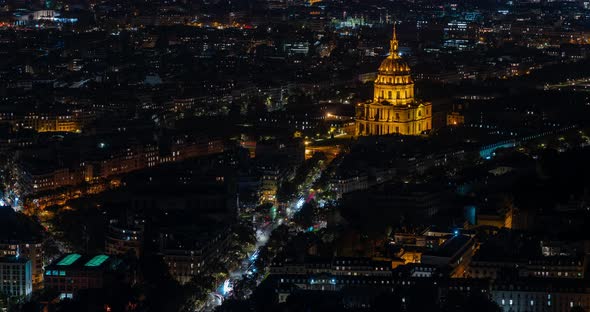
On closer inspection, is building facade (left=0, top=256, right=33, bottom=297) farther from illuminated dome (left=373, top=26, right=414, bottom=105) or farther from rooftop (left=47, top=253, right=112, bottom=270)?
illuminated dome (left=373, top=26, right=414, bottom=105)

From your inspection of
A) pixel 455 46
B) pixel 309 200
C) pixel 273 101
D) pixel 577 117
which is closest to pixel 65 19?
pixel 455 46

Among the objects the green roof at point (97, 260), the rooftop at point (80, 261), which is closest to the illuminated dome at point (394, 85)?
the green roof at point (97, 260)

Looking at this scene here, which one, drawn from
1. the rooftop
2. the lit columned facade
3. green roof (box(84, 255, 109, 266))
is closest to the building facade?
the rooftop

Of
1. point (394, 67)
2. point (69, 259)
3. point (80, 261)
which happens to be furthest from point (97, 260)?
point (394, 67)

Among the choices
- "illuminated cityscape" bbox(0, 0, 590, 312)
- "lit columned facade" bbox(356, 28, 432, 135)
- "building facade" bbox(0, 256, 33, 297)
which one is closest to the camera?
"illuminated cityscape" bbox(0, 0, 590, 312)

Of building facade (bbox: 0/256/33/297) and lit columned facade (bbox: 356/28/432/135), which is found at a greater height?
building facade (bbox: 0/256/33/297)

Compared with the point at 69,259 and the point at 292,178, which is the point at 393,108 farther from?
the point at 69,259
